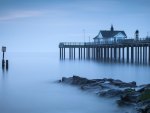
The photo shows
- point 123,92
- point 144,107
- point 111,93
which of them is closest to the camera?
point 144,107

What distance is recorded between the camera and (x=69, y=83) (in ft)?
81.2

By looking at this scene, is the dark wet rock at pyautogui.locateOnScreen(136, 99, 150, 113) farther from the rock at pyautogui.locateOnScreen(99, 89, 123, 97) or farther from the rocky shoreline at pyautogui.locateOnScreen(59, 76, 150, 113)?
the rock at pyautogui.locateOnScreen(99, 89, 123, 97)

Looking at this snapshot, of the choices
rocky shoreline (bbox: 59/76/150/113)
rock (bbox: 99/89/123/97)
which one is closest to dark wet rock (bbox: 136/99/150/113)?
rocky shoreline (bbox: 59/76/150/113)

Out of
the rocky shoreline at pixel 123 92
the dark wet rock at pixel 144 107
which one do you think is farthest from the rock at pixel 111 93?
the dark wet rock at pixel 144 107

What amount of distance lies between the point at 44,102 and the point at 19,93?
3963mm

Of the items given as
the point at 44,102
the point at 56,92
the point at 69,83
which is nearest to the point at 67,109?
the point at 44,102

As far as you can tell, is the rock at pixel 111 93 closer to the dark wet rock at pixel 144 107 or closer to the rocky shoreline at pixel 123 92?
the rocky shoreline at pixel 123 92

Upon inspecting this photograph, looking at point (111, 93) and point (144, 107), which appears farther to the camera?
point (111, 93)

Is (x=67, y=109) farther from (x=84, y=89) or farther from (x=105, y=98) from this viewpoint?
(x=84, y=89)

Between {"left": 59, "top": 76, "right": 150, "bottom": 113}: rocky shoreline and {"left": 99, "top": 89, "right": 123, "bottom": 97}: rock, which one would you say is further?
{"left": 99, "top": 89, "right": 123, "bottom": 97}: rock

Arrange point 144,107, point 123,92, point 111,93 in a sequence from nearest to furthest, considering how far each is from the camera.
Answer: point 144,107 < point 123,92 < point 111,93

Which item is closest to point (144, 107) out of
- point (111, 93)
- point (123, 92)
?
point (123, 92)

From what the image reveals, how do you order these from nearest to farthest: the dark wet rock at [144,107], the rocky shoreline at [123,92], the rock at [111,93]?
the dark wet rock at [144,107] < the rocky shoreline at [123,92] < the rock at [111,93]

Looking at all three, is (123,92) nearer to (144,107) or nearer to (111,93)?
(111,93)
